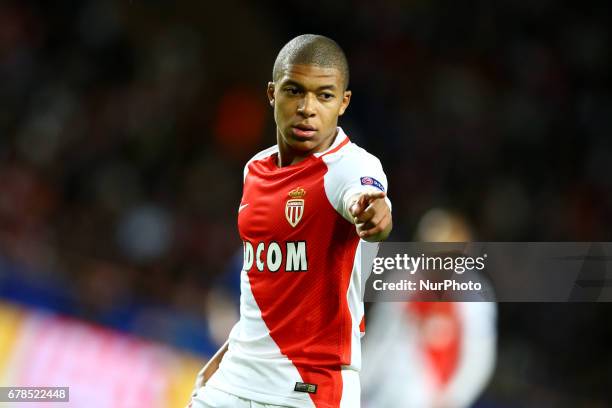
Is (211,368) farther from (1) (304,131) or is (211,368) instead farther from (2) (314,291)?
(1) (304,131)

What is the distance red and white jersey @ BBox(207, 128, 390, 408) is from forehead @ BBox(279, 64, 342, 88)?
0.72 ft

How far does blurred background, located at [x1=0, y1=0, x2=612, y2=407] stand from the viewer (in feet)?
22.4

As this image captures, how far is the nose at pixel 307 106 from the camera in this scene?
3248mm

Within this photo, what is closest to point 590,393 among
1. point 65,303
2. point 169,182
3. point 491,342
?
point 491,342

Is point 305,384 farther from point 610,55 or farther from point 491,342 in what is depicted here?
point 610,55

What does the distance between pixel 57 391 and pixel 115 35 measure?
528 centimetres

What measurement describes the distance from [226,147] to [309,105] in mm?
6884

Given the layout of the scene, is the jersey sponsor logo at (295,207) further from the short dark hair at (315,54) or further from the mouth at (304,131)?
the short dark hair at (315,54)

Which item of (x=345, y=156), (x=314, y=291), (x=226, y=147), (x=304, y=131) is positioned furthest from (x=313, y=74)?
(x=226, y=147)

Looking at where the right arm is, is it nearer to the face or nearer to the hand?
the face

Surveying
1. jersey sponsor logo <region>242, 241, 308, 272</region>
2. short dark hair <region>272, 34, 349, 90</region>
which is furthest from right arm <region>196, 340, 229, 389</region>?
short dark hair <region>272, 34, 349, 90</region>

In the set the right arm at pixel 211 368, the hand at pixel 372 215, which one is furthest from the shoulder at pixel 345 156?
the right arm at pixel 211 368

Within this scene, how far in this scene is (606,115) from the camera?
38.6ft

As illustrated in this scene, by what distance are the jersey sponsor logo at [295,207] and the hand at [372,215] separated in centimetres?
42
